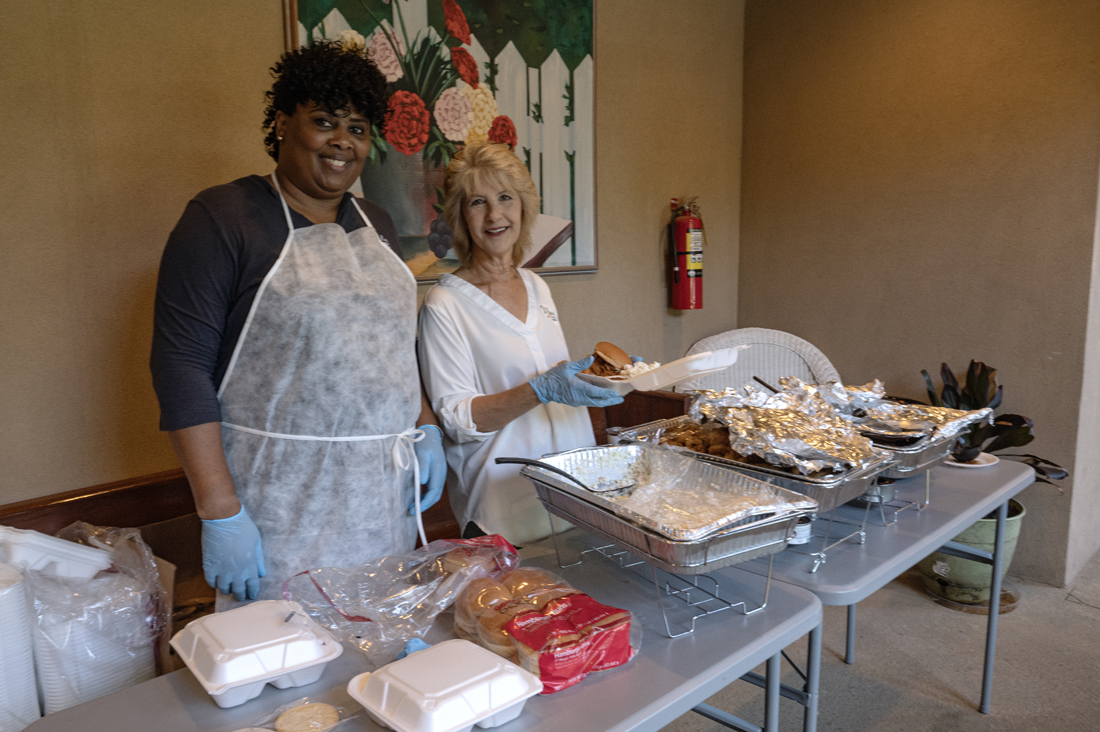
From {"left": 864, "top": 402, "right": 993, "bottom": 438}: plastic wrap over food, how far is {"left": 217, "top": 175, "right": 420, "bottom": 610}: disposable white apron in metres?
1.06

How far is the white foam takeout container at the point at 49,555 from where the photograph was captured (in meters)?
1.19

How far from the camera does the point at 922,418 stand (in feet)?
5.21

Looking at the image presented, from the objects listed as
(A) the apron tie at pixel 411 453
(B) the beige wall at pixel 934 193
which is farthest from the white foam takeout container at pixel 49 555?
(B) the beige wall at pixel 934 193

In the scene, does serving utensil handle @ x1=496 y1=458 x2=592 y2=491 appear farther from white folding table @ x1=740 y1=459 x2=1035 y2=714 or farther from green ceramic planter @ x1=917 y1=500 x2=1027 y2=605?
green ceramic planter @ x1=917 y1=500 x2=1027 y2=605

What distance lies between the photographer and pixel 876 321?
3385 millimetres

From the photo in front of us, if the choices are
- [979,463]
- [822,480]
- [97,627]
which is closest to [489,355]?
[822,480]

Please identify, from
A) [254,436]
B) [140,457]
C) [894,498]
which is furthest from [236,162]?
[894,498]

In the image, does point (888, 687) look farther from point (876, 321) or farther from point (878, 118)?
point (878, 118)

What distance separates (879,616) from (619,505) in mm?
2219

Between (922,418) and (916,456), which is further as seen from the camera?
(922,418)

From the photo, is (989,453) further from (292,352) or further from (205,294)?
(205,294)

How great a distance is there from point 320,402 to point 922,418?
4.25 feet

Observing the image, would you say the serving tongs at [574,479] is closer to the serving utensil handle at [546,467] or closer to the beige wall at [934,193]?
the serving utensil handle at [546,467]

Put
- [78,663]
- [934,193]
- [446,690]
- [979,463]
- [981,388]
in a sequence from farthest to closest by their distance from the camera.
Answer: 1. [934,193]
2. [981,388]
3. [979,463]
4. [78,663]
5. [446,690]
